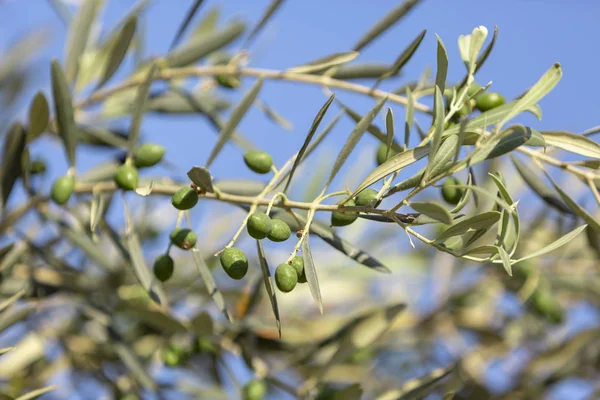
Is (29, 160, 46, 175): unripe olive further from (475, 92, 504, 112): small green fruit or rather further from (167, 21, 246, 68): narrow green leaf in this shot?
(475, 92, 504, 112): small green fruit

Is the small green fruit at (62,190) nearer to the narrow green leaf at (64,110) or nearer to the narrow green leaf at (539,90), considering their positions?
the narrow green leaf at (64,110)

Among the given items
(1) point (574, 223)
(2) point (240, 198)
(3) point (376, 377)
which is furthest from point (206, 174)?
(3) point (376, 377)

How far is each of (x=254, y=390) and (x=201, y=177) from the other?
63cm

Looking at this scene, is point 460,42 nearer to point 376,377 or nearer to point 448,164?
point 448,164

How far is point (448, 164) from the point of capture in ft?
2.70

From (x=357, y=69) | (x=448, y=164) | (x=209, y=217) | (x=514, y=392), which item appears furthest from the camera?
(x=209, y=217)

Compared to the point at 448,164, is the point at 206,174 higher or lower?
higher

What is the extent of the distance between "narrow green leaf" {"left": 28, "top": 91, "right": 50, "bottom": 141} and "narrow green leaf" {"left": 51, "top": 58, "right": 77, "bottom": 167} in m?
0.03

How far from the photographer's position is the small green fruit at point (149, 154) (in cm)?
127

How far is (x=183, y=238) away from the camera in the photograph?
1.07 metres

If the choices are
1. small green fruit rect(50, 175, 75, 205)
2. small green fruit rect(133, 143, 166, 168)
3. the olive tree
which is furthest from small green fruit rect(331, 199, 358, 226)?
small green fruit rect(50, 175, 75, 205)

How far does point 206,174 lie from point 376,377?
126 centimetres

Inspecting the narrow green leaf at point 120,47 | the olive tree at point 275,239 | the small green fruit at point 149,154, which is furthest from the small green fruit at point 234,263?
the narrow green leaf at point 120,47

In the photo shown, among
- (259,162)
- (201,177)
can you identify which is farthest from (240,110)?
(201,177)
